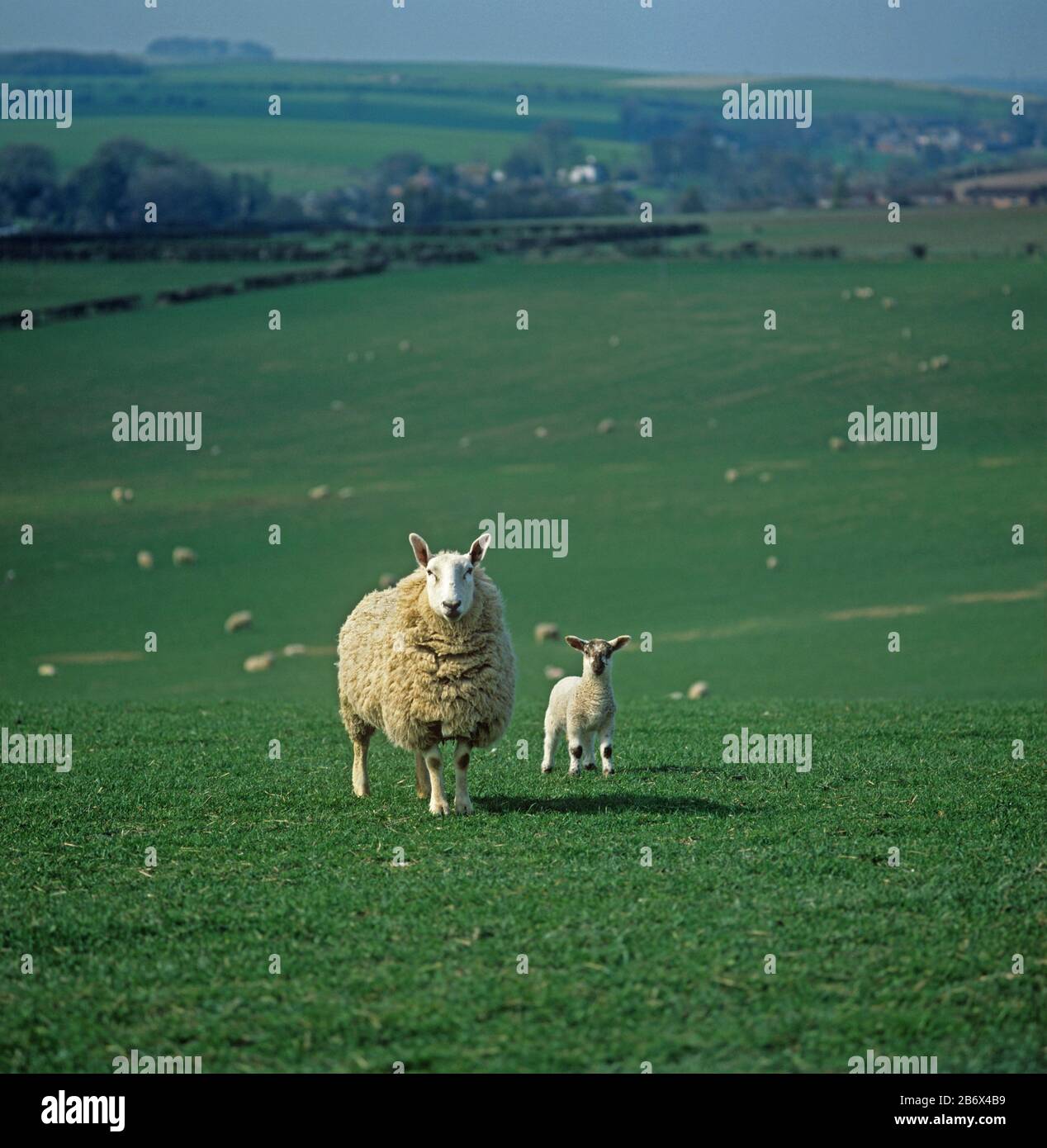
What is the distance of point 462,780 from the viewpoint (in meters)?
11.1

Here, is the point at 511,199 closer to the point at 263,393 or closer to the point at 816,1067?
the point at 263,393

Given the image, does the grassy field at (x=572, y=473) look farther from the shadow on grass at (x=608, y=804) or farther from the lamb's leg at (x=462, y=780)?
the lamb's leg at (x=462, y=780)

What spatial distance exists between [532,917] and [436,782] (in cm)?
266

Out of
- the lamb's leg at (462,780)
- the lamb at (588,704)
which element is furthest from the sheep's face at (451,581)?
the lamb at (588,704)

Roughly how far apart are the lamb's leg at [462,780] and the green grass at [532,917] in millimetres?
234

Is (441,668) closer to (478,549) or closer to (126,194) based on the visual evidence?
(478,549)

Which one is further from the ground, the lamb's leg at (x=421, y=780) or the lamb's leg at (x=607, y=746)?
the lamb's leg at (x=607, y=746)

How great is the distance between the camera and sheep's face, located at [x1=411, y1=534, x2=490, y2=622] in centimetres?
1090

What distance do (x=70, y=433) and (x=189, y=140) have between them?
53954mm

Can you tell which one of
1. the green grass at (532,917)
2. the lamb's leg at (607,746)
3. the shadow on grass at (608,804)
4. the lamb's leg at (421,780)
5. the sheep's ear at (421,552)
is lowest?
the green grass at (532,917)

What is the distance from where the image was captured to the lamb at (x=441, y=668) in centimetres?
1095

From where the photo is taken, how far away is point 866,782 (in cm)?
1229

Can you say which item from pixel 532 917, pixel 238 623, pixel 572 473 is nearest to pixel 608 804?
pixel 532 917
